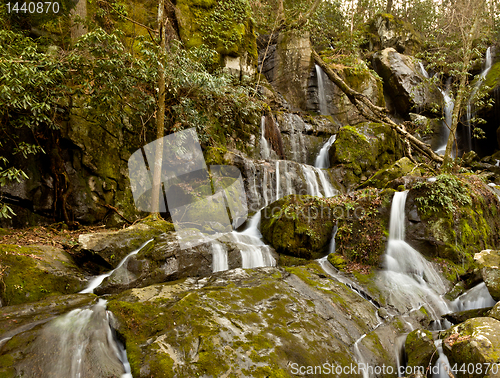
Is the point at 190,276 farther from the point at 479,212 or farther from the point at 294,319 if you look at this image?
the point at 479,212

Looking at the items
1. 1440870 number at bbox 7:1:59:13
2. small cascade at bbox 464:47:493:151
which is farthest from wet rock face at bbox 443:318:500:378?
small cascade at bbox 464:47:493:151

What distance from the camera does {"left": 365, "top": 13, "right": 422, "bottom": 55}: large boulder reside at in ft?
72.8

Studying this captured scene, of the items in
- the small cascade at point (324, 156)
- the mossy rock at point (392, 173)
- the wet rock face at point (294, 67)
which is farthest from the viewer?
the wet rock face at point (294, 67)

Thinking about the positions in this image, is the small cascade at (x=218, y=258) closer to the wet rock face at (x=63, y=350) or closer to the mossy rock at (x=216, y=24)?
the wet rock face at (x=63, y=350)

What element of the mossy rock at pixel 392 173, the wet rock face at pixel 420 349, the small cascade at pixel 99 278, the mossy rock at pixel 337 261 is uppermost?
the mossy rock at pixel 392 173

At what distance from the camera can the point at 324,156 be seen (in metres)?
13.4

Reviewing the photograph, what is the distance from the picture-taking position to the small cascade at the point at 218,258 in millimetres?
6133

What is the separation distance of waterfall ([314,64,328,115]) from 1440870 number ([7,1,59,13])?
13638mm

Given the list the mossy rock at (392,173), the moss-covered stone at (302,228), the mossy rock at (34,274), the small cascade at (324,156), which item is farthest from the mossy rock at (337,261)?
the small cascade at (324,156)

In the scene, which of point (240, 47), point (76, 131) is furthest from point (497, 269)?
point (240, 47)

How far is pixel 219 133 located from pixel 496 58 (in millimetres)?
19946

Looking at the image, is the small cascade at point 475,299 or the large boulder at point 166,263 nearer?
the small cascade at point 475,299

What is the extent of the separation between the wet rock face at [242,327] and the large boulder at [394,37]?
950 inches

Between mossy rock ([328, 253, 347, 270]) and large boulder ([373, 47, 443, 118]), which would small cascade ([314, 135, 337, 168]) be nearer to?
mossy rock ([328, 253, 347, 270])
